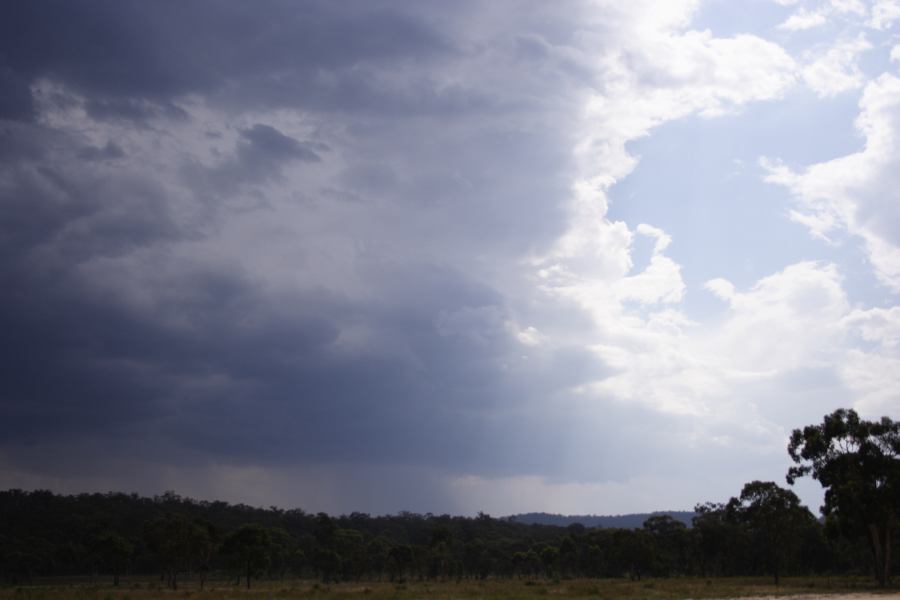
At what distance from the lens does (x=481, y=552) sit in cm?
14325

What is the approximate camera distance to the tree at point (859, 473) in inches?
2463

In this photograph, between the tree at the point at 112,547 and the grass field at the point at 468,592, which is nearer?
the grass field at the point at 468,592

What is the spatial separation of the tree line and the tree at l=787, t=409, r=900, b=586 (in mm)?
109

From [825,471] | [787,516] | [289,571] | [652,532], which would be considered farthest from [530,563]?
[825,471]

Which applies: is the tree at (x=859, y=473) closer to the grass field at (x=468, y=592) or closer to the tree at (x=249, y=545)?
the grass field at (x=468, y=592)

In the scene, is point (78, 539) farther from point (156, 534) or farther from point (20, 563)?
point (156, 534)

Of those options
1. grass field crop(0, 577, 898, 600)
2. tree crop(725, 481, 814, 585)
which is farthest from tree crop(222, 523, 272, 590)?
tree crop(725, 481, 814, 585)

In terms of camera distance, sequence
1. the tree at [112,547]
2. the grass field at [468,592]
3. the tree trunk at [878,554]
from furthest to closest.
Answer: the tree at [112,547] < the tree trunk at [878,554] < the grass field at [468,592]

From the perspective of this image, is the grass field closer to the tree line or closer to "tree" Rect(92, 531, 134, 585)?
the tree line

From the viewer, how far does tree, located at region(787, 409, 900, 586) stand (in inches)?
2463

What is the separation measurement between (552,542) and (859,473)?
11447 cm

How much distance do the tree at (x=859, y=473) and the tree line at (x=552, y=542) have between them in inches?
4.3

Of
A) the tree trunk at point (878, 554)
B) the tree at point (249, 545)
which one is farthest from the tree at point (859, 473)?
the tree at point (249, 545)

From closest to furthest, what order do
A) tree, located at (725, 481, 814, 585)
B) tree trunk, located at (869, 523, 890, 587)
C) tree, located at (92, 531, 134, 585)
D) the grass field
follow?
the grass field
tree trunk, located at (869, 523, 890, 587)
tree, located at (725, 481, 814, 585)
tree, located at (92, 531, 134, 585)
